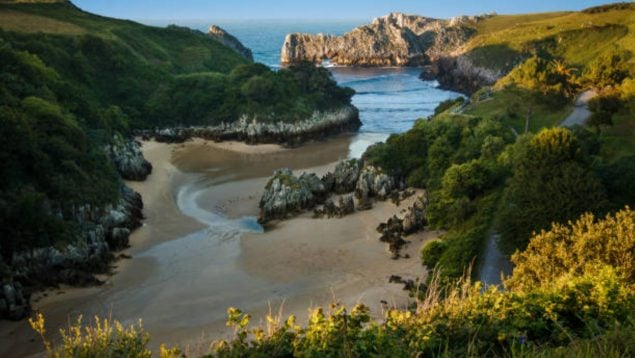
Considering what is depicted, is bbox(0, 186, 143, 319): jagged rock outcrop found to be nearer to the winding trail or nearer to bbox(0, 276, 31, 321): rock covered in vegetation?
bbox(0, 276, 31, 321): rock covered in vegetation

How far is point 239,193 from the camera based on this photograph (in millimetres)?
48844

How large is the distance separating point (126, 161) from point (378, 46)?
5314 inches

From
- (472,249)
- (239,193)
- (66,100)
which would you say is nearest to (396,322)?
(472,249)

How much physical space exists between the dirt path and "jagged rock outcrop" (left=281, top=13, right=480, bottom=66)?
105 meters

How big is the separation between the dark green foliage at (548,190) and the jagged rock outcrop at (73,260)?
72.9ft

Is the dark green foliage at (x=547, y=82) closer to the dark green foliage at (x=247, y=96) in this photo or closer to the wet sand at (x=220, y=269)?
the wet sand at (x=220, y=269)

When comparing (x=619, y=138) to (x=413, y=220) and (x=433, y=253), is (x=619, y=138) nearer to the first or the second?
(x=413, y=220)

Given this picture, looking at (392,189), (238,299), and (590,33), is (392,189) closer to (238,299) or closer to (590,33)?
(238,299)

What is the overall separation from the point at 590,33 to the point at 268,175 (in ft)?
340

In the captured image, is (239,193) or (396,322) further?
(239,193)

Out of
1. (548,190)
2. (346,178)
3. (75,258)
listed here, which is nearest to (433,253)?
(548,190)

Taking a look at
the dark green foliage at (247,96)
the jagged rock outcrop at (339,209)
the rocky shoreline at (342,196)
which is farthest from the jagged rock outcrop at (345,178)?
the dark green foliage at (247,96)

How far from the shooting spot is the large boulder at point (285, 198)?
4184 cm

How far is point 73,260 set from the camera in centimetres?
3164
